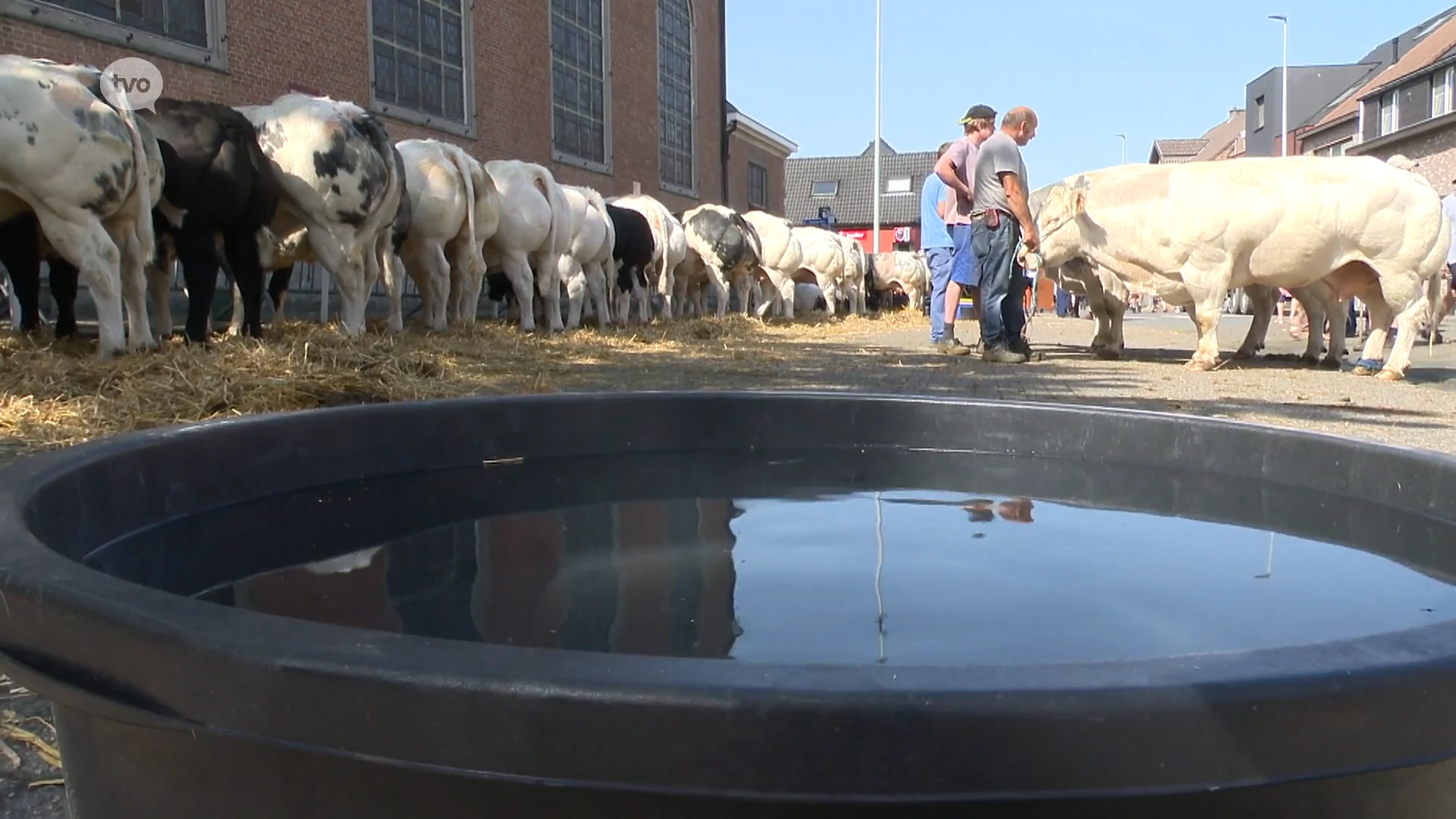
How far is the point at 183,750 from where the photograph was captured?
0.76m

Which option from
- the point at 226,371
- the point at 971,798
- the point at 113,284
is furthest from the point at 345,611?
the point at 113,284

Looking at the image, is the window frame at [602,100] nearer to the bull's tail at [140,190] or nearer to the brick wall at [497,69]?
the brick wall at [497,69]

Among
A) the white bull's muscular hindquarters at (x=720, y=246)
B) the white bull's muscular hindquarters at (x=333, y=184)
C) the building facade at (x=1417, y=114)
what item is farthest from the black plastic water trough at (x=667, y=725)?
the building facade at (x=1417, y=114)

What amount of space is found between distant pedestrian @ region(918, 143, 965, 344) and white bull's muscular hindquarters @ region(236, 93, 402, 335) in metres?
4.56

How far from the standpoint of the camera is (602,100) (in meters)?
24.6

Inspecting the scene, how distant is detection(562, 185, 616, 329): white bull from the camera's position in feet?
40.4

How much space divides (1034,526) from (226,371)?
154 inches

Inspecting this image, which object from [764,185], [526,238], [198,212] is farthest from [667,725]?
[764,185]

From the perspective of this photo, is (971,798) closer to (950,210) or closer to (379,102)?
(950,210)

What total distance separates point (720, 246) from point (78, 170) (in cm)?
1172

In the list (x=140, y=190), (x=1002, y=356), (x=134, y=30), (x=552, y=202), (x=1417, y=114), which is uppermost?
(x=1417, y=114)

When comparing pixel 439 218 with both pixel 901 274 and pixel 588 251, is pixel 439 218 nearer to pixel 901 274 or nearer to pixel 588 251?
pixel 588 251

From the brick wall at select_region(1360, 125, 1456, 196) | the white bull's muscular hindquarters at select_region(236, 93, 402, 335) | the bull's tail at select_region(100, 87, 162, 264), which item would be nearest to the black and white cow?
the white bull's muscular hindquarters at select_region(236, 93, 402, 335)

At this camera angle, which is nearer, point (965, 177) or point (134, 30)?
point (965, 177)
